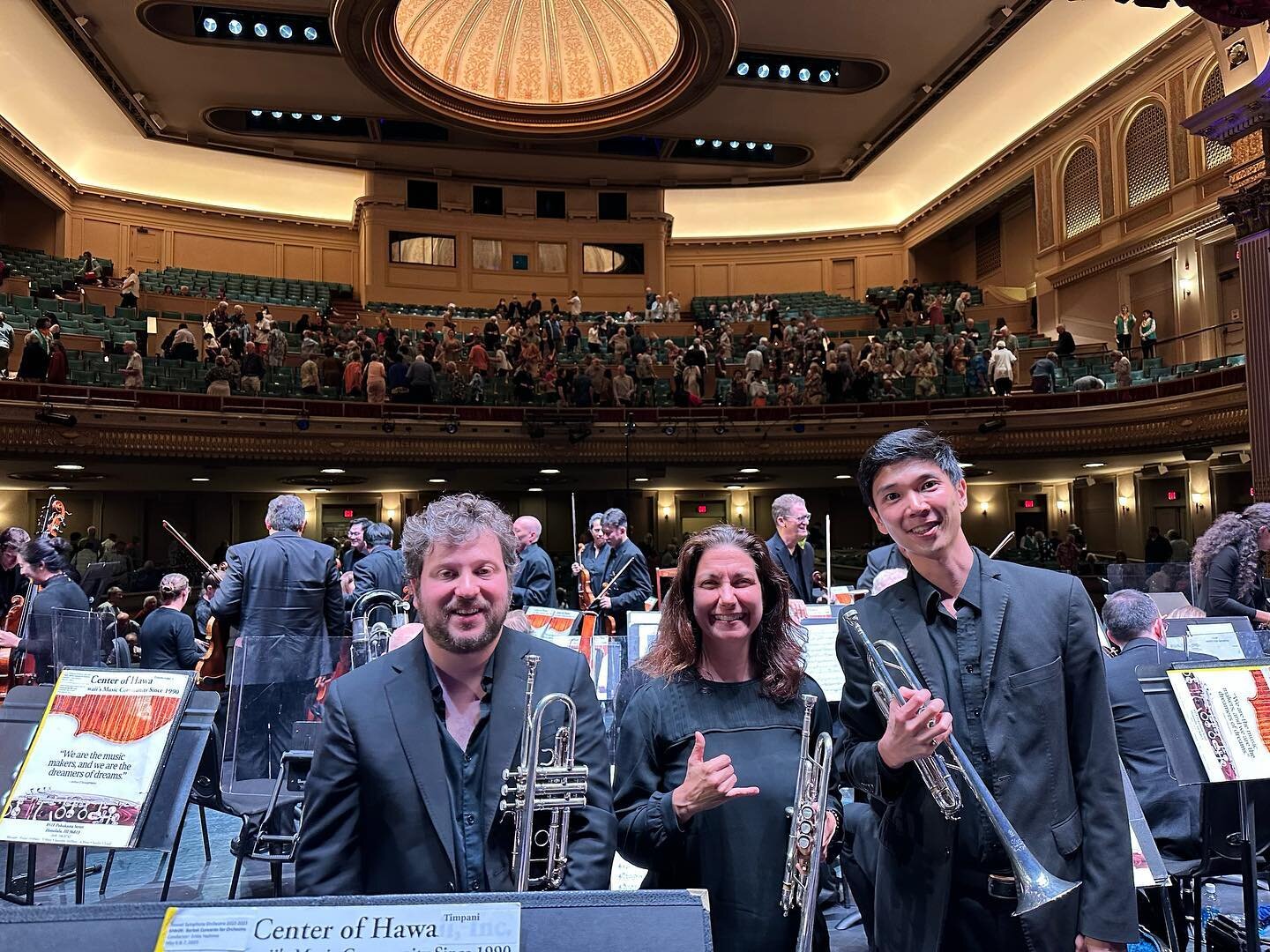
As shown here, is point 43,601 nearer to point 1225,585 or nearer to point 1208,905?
point 1208,905

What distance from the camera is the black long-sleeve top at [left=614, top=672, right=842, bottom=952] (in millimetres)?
1981

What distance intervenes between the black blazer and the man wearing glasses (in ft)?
12.5

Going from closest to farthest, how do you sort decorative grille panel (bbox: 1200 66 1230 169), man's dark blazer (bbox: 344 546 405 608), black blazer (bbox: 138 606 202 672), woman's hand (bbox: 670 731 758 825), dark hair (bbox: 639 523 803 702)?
woman's hand (bbox: 670 731 758 825), dark hair (bbox: 639 523 803 702), black blazer (bbox: 138 606 202 672), man's dark blazer (bbox: 344 546 405 608), decorative grille panel (bbox: 1200 66 1230 169)

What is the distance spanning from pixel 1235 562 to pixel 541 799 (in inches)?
206

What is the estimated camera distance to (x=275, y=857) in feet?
11.5

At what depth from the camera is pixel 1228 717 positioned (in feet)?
8.98

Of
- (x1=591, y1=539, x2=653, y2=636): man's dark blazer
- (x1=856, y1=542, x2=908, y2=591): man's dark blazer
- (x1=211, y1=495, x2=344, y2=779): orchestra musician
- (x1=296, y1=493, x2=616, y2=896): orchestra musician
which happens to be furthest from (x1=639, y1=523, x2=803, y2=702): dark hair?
(x1=591, y1=539, x2=653, y2=636): man's dark blazer

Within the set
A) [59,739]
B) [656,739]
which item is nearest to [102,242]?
[59,739]

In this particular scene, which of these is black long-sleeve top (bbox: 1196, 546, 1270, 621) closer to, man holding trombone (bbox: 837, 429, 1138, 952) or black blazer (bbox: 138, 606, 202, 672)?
man holding trombone (bbox: 837, 429, 1138, 952)

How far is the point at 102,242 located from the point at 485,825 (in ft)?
85.5

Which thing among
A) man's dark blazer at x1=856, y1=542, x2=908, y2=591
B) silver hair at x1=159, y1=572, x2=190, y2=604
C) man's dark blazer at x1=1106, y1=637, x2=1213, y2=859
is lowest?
man's dark blazer at x1=1106, y1=637, x2=1213, y2=859

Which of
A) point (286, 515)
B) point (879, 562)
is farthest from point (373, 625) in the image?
point (879, 562)

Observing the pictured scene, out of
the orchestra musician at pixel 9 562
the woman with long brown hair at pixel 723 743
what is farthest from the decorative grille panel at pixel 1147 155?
the orchestra musician at pixel 9 562

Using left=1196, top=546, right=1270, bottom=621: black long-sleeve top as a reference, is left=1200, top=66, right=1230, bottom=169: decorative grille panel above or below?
above
